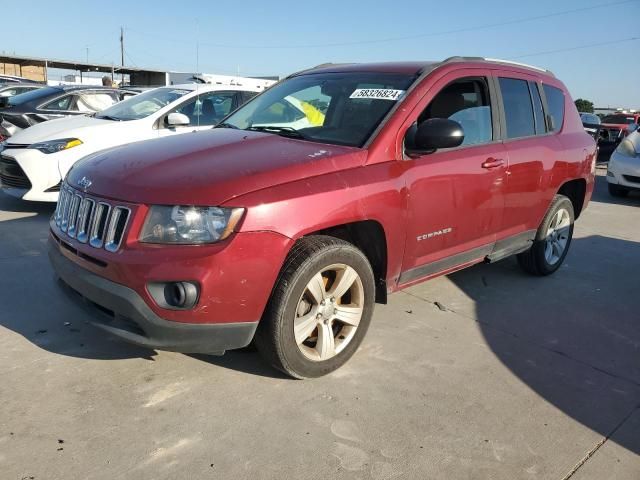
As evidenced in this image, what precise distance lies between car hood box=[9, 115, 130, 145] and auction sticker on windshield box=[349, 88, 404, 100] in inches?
161

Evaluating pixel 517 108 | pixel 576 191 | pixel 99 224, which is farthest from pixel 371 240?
pixel 576 191

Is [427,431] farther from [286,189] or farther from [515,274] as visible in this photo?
[515,274]

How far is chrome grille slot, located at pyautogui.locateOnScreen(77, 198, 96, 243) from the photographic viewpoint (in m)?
2.88

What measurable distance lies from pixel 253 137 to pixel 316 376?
5.07 feet

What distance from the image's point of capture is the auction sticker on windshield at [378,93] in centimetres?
351

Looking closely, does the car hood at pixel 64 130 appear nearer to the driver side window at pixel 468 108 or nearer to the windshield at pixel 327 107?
the windshield at pixel 327 107

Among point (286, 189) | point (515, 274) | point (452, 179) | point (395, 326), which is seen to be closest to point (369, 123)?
point (452, 179)

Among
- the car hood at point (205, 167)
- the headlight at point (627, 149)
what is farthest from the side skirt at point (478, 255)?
the headlight at point (627, 149)

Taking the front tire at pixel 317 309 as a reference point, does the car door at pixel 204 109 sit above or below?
above

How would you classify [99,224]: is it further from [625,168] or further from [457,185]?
[625,168]

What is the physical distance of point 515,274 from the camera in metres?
5.25

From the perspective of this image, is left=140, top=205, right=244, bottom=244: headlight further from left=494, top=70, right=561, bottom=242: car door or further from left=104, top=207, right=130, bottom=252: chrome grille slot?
left=494, top=70, right=561, bottom=242: car door

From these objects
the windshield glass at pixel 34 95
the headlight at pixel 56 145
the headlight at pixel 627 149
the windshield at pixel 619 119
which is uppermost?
the windshield at pixel 619 119

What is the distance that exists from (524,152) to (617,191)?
744cm
